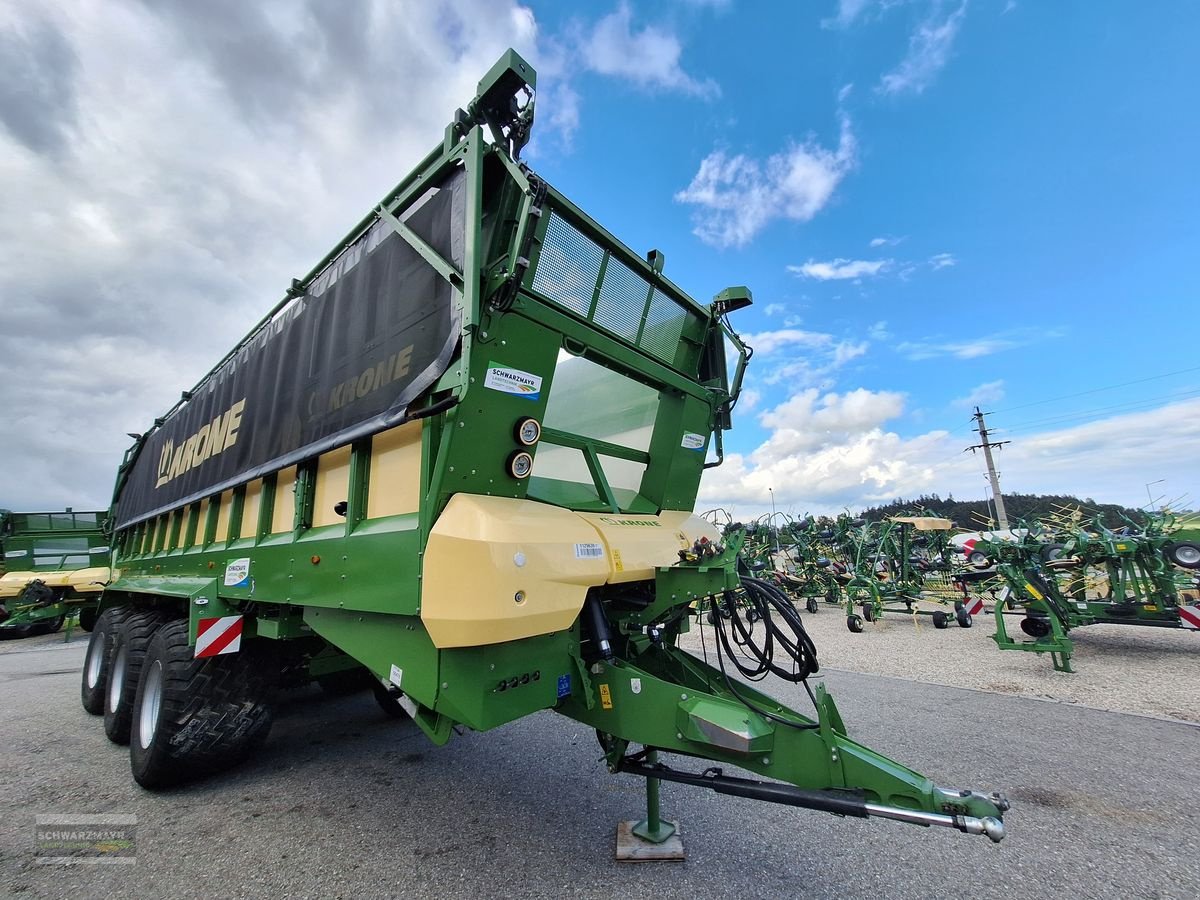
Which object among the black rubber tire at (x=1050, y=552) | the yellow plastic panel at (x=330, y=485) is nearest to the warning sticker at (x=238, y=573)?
the yellow plastic panel at (x=330, y=485)

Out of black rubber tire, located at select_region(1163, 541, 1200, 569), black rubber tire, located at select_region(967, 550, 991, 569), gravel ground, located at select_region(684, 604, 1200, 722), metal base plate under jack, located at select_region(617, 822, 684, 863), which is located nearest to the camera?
metal base plate under jack, located at select_region(617, 822, 684, 863)

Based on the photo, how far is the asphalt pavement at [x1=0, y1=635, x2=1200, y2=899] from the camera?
95.5 inches

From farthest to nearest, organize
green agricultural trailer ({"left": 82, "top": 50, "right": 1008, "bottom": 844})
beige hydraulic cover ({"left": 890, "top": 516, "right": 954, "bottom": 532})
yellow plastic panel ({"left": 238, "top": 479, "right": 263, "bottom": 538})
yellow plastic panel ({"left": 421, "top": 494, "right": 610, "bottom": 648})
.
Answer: beige hydraulic cover ({"left": 890, "top": 516, "right": 954, "bottom": 532})
yellow plastic panel ({"left": 238, "top": 479, "right": 263, "bottom": 538})
green agricultural trailer ({"left": 82, "top": 50, "right": 1008, "bottom": 844})
yellow plastic panel ({"left": 421, "top": 494, "right": 610, "bottom": 648})

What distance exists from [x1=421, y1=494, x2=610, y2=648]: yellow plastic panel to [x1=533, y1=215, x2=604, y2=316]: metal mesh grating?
1052 mm

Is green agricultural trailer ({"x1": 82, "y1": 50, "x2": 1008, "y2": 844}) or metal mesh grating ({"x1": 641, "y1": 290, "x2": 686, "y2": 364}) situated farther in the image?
metal mesh grating ({"x1": 641, "y1": 290, "x2": 686, "y2": 364})

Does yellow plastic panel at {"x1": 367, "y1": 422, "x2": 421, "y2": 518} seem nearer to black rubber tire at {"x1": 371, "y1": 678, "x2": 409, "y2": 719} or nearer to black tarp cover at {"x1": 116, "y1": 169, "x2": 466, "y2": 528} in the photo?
black tarp cover at {"x1": 116, "y1": 169, "x2": 466, "y2": 528}

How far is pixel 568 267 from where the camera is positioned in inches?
104

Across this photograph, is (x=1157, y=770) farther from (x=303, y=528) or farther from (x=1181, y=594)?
(x=1181, y=594)

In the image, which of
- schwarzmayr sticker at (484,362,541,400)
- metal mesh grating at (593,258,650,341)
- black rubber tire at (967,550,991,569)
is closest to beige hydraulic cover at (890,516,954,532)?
black rubber tire at (967,550,991,569)

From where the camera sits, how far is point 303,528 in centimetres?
299

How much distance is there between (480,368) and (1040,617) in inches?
350

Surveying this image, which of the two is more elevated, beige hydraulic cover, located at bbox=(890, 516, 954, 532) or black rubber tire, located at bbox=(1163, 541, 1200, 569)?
beige hydraulic cover, located at bbox=(890, 516, 954, 532)

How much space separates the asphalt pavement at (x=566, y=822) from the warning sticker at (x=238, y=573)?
4.40ft

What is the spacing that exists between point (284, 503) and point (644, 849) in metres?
2.79
